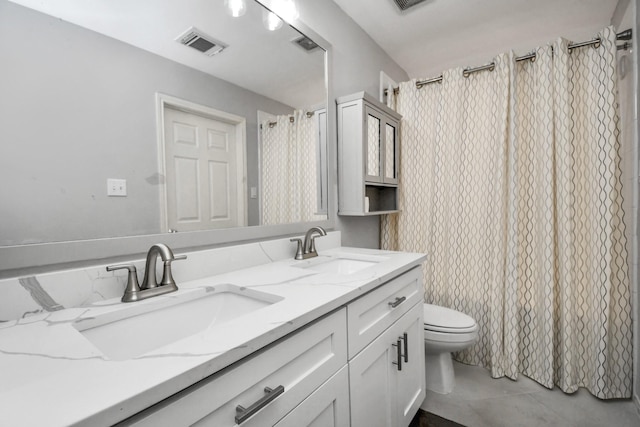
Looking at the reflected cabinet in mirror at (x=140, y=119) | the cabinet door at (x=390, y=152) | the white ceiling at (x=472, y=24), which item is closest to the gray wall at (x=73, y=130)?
the reflected cabinet in mirror at (x=140, y=119)

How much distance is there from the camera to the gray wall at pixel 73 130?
718 mm

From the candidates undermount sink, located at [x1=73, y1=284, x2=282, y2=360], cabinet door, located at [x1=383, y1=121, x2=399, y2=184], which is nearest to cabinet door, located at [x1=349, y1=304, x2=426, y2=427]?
undermount sink, located at [x1=73, y1=284, x2=282, y2=360]

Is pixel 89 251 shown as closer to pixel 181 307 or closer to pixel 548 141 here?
pixel 181 307

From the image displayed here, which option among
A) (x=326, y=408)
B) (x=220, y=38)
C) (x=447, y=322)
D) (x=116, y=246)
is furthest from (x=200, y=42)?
(x=447, y=322)

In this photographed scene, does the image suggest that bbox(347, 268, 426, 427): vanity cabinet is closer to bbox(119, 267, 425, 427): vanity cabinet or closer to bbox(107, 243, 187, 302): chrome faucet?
bbox(119, 267, 425, 427): vanity cabinet

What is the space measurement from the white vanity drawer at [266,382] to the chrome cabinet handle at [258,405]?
0.04ft

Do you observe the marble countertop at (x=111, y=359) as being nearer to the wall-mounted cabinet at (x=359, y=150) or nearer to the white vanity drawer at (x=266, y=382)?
the white vanity drawer at (x=266, y=382)

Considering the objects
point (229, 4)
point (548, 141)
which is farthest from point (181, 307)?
point (548, 141)

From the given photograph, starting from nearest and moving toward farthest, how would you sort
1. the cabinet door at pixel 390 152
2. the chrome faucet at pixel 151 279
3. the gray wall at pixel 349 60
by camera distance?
the chrome faucet at pixel 151 279
the gray wall at pixel 349 60
the cabinet door at pixel 390 152

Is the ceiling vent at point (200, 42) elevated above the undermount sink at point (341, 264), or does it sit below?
above

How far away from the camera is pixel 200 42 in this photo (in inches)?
43.3

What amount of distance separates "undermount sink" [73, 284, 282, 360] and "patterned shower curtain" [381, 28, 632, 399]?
1.57 meters

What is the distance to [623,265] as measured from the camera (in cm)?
157

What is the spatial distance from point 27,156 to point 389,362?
50.5 inches
